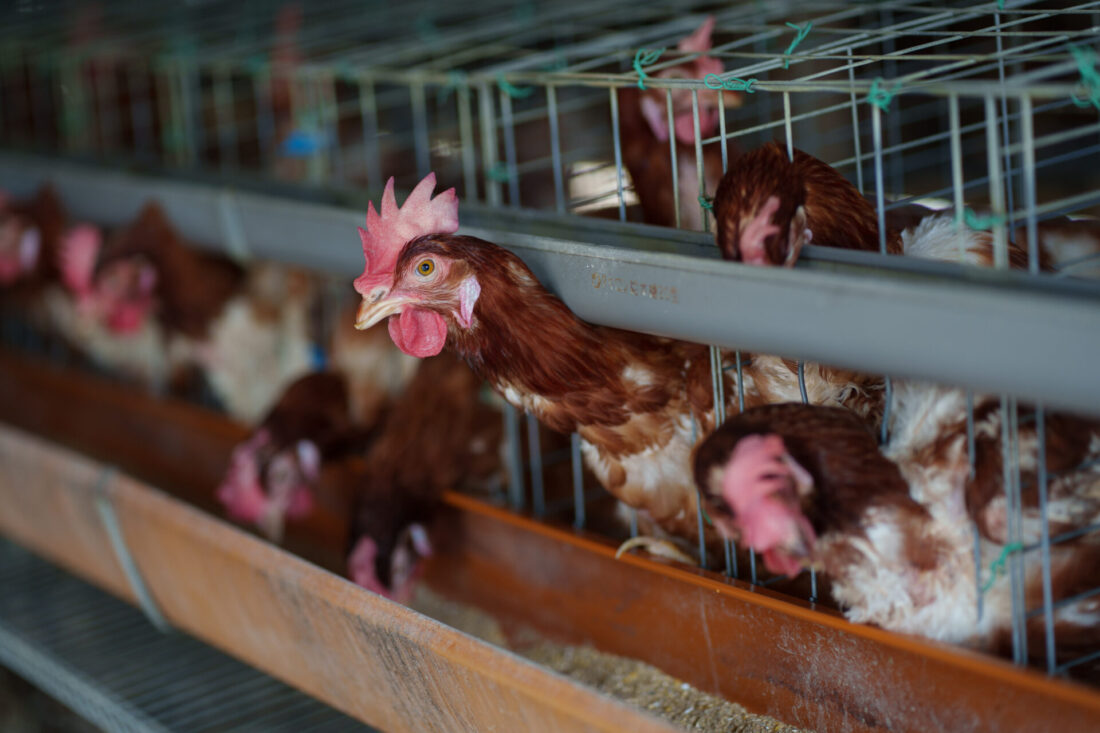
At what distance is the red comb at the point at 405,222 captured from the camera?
4.52 ft

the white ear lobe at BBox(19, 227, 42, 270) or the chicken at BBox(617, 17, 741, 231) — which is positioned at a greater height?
the chicken at BBox(617, 17, 741, 231)

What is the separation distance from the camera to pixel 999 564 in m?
1.21

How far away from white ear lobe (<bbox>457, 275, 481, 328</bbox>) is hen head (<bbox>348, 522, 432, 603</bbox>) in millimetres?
694

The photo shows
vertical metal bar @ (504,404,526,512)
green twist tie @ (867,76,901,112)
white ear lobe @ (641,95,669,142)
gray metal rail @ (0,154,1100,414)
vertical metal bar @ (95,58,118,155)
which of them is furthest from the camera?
vertical metal bar @ (95,58,118,155)

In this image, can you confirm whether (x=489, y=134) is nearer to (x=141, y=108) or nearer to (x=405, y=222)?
(x=405, y=222)

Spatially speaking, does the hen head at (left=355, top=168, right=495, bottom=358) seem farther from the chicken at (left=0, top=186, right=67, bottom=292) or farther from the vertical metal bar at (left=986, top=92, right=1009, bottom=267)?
the chicken at (left=0, top=186, right=67, bottom=292)

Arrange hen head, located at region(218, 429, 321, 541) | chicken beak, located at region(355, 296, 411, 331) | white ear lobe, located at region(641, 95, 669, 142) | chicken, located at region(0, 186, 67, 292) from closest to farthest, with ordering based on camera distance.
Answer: chicken beak, located at region(355, 296, 411, 331), white ear lobe, located at region(641, 95, 669, 142), hen head, located at region(218, 429, 321, 541), chicken, located at region(0, 186, 67, 292)

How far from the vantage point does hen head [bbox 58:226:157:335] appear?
2.54 metres

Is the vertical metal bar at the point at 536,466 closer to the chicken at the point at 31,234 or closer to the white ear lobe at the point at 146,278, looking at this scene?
the white ear lobe at the point at 146,278

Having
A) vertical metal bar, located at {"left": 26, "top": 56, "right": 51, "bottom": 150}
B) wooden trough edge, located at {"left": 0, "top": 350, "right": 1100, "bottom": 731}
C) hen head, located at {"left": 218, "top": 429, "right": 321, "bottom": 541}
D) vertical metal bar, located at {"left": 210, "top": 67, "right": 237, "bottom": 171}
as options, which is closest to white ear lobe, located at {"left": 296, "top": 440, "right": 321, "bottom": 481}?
hen head, located at {"left": 218, "top": 429, "right": 321, "bottom": 541}

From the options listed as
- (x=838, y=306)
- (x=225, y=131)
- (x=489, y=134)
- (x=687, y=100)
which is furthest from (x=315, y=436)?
(x=225, y=131)

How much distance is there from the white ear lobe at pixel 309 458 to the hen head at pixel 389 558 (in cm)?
27

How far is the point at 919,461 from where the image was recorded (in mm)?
1285

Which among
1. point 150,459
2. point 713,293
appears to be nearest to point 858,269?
point 713,293
